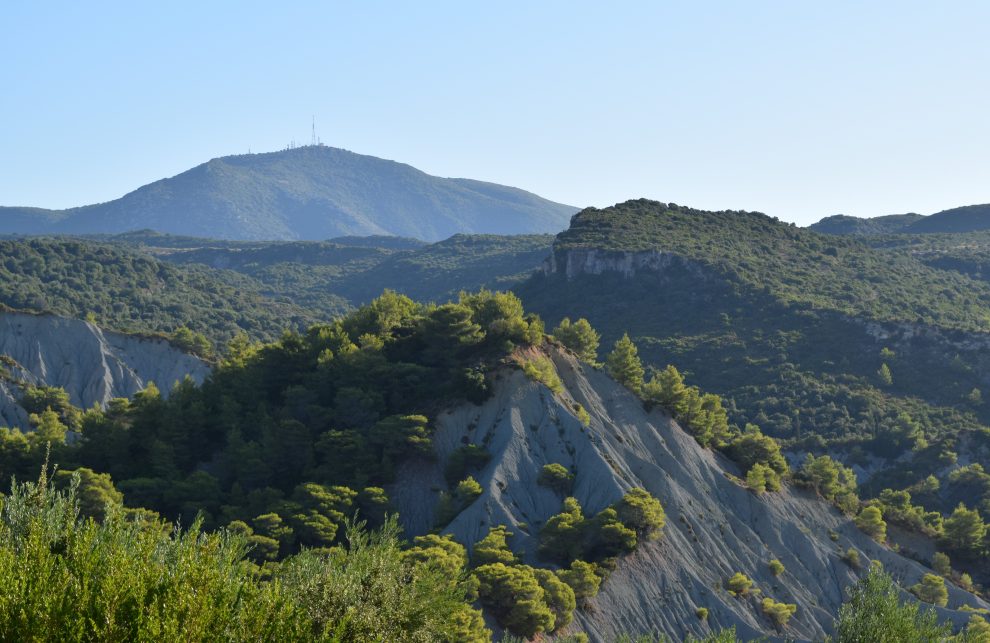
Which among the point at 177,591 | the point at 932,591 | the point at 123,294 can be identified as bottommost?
the point at 932,591

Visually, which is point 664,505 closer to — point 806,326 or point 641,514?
point 641,514

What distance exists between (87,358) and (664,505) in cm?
6297

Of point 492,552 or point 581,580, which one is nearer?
point 492,552

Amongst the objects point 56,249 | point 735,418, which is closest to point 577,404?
point 735,418

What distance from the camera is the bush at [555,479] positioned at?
56.7 meters

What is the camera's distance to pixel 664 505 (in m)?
57.5

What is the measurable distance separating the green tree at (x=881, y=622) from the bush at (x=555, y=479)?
2297 centimetres

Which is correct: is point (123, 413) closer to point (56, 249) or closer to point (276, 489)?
point (276, 489)

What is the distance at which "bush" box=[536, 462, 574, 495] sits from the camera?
186 feet

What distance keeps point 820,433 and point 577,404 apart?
42.5 meters

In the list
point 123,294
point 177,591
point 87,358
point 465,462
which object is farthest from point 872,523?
point 123,294

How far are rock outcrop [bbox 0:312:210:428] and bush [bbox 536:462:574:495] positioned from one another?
163ft

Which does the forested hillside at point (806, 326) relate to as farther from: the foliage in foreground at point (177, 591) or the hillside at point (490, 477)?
the foliage in foreground at point (177, 591)

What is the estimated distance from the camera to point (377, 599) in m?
23.2
